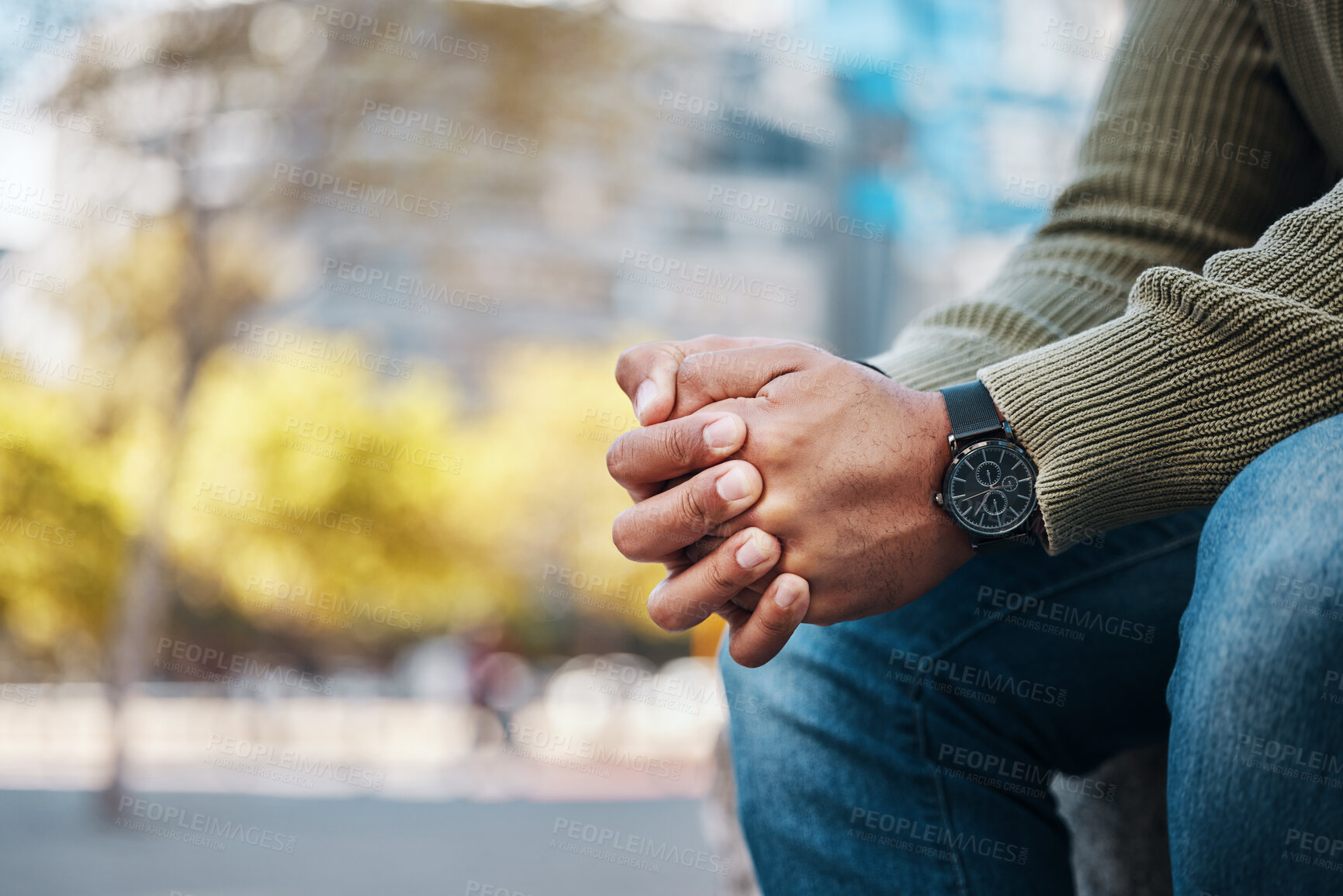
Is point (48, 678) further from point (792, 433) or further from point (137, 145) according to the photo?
point (792, 433)

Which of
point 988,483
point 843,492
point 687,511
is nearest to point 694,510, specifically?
point 687,511

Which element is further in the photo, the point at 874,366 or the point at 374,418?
the point at 374,418

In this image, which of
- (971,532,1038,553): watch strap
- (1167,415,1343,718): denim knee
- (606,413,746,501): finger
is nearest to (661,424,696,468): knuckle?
(606,413,746,501): finger

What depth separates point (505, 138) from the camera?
834 centimetres

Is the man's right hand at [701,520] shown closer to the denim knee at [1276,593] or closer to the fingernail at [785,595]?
the fingernail at [785,595]

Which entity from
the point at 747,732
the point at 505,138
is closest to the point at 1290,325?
the point at 747,732

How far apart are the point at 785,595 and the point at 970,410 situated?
0.64ft

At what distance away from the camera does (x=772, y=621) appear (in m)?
0.72

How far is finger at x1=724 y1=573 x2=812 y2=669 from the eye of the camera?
2.33ft

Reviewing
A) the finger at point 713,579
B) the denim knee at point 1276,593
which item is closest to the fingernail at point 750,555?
the finger at point 713,579

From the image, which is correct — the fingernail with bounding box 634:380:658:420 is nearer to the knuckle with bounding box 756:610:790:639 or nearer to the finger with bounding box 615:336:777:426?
the finger with bounding box 615:336:777:426

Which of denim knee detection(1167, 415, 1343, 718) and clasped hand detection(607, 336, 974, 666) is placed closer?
denim knee detection(1167, 415, 1343, 718)

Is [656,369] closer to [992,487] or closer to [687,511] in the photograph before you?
[687,511]

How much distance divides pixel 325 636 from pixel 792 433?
54.6ft
